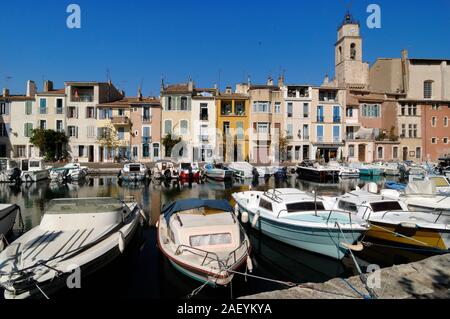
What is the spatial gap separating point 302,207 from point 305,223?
1636mm

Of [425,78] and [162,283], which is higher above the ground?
[425,78]

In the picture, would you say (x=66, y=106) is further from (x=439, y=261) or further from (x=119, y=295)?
(x=439, y=261)

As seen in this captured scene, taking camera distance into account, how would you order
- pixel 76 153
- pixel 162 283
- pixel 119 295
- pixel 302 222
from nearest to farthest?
pixel 119 295, pixel 162 283, pixel 302 222, pixel 76 153

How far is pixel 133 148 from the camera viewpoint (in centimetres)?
5416

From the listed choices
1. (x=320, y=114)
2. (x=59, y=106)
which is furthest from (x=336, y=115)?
(x=59, y=106)

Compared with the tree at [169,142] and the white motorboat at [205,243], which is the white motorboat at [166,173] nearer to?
the tree at [169,142]

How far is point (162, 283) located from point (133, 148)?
1788 inches

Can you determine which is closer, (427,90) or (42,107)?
(42,107)

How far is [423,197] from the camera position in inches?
685

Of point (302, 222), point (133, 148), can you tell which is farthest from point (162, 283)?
point (133, 148)

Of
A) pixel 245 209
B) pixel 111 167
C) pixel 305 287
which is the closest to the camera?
pixel 305 287

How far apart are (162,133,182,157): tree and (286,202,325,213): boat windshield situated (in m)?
40.2

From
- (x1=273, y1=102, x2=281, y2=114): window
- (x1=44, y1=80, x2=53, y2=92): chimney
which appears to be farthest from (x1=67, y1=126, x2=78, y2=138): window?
(x1=273, y1=102, x2=281, y2=114): window

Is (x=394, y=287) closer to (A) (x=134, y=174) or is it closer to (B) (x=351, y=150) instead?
(A) (x=134, y=174)
